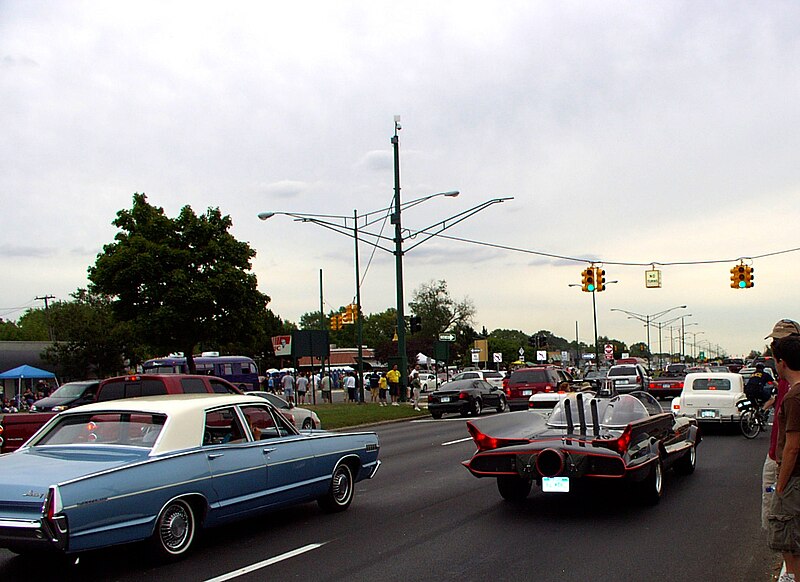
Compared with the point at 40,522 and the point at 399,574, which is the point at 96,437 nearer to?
the point at 40,522

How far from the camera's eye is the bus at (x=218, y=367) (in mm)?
45625

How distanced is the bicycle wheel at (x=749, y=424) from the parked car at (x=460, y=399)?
Answer: 38.7 feet

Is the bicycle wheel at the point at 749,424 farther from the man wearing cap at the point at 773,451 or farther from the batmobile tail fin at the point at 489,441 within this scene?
the man wearing cap at the point at 773,451

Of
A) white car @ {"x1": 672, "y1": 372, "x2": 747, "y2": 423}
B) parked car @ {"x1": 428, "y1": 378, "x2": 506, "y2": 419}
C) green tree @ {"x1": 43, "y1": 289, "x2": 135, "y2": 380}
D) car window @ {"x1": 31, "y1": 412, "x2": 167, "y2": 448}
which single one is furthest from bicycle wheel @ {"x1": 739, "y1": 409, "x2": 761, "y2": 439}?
green tree @ {"x1": 43, "y1": 289, "x2": 135, "y2": 380}

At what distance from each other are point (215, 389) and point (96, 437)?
9.95 meters

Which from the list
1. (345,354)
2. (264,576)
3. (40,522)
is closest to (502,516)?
(264,576)

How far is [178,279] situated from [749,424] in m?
21.3

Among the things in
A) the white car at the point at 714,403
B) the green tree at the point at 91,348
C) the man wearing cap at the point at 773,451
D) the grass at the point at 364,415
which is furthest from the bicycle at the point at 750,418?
the green tree at the point at 91,348

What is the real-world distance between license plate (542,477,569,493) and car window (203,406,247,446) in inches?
122

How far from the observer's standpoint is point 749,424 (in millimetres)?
18203

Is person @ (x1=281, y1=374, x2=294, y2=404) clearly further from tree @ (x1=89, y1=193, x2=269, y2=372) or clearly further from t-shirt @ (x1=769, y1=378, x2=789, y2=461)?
t-shirt @ (x1=769, y1=378, x2=789, y2=461)

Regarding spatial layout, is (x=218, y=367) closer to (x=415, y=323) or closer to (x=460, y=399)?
(x=415, y=323)

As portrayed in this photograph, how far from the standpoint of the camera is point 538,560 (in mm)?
7352

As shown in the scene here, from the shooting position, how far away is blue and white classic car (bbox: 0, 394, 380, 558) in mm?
6249
